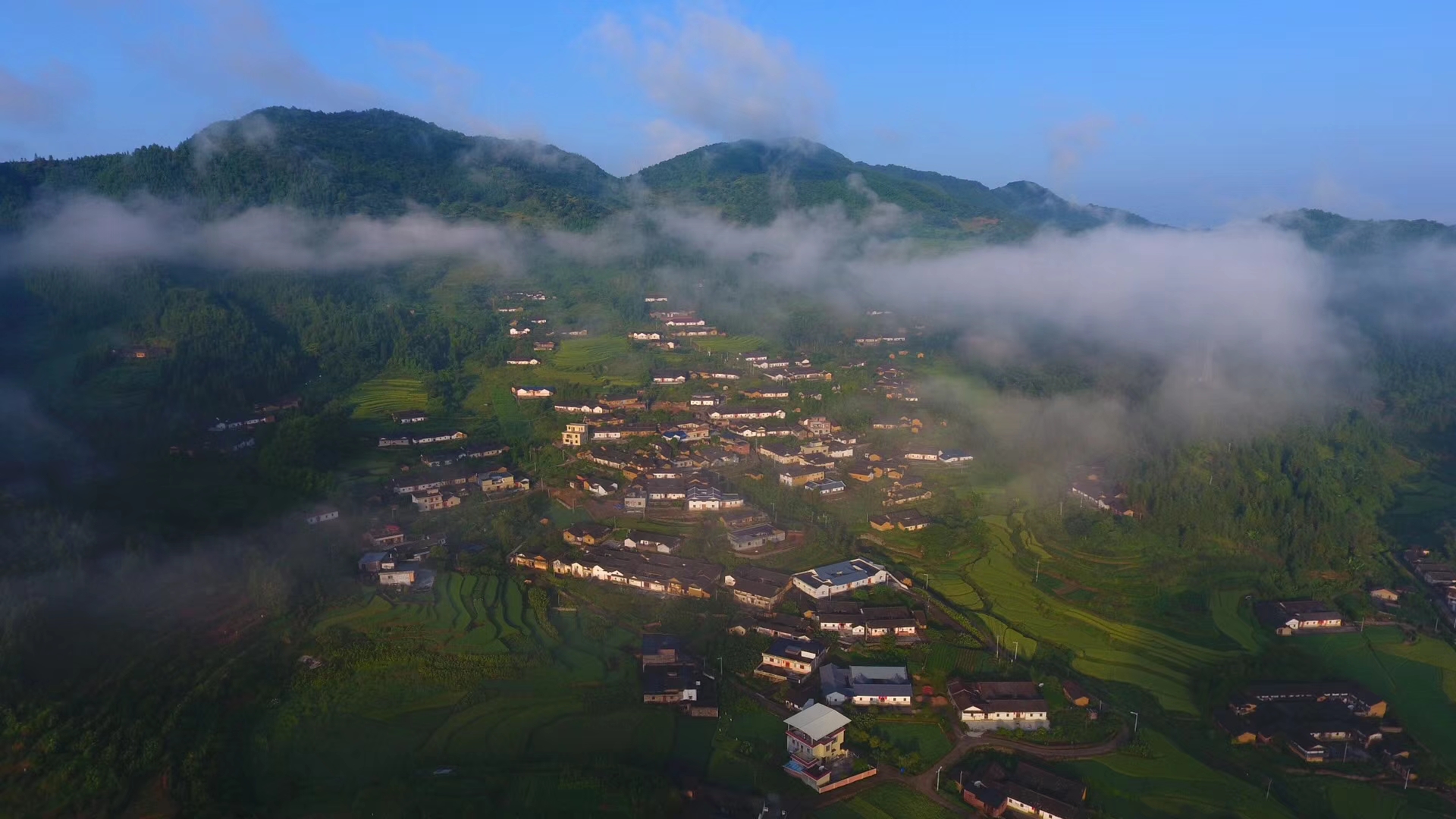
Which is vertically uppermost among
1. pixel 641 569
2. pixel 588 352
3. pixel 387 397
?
pixel 588 352

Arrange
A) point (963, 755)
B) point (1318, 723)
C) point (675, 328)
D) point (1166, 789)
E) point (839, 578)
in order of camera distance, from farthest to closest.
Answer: point (675, 328)
point (839, 578)
point (1318, 723)
point (963, 755)
point (1166, 789)

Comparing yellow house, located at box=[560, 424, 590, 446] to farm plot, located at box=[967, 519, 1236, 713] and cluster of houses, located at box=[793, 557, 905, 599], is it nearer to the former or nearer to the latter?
cluster of houses, located at box=[793, 557, 905, 599]

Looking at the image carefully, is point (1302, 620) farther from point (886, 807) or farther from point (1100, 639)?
point (886, 807)

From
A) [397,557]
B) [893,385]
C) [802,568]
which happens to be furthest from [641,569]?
[893,385]

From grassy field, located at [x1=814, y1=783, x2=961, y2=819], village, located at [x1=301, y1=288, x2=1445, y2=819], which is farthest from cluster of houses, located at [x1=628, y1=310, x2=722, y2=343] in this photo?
grassy field, located at [x1=814, y1=783, x2=961, y2=819]

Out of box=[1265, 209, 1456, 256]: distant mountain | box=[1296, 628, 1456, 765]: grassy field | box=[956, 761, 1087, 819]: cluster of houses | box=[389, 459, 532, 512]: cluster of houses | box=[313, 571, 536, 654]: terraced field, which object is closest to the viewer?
box=[956, 761, 1087, 819]: cluster of houses
